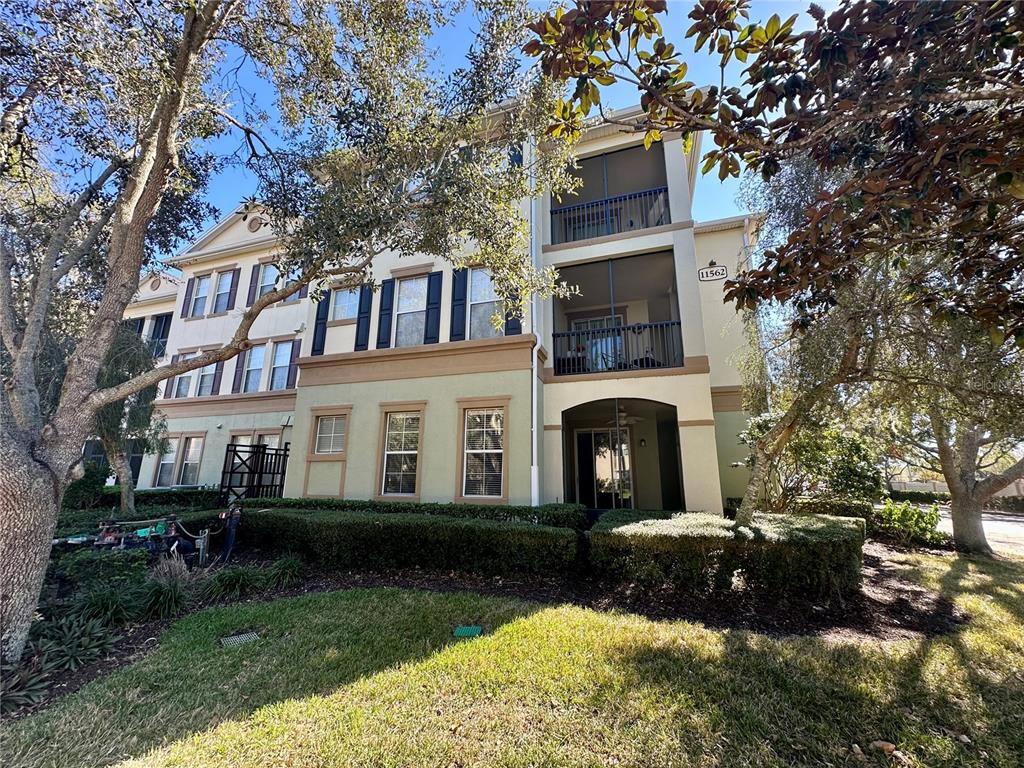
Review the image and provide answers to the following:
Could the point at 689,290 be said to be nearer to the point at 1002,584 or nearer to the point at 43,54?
the point at 1002,584

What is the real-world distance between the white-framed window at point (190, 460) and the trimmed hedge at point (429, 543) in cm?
947

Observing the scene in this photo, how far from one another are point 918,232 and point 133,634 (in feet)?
29.7

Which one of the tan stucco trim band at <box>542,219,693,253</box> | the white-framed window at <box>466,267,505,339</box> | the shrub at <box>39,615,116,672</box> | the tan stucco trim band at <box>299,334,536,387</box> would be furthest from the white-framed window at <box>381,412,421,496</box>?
the tan stucco trim band at <box>542,219,693,253</box>

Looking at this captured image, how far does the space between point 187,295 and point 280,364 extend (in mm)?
5678

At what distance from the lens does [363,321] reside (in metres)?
11.4

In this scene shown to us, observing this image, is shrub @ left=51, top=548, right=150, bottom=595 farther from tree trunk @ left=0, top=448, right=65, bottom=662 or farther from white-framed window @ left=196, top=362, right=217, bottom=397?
white-framed window @ left=196, top=362, right=217, bottom=397

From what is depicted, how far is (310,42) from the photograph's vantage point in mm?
6371

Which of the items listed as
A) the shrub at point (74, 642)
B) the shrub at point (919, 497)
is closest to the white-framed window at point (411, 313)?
the shrub at point (74, 642)

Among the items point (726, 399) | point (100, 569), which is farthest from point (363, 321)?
point (726, 399)

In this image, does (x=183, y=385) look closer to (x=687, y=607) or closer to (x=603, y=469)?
(x=603, y=469)

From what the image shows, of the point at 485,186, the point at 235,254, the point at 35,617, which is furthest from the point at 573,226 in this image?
the point at 235,254

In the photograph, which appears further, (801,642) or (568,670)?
(801,642)

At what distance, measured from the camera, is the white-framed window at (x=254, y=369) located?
15.0 meters

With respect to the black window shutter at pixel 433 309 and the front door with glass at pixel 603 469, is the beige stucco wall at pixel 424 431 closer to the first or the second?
the black window shutter at pixel 433 309
